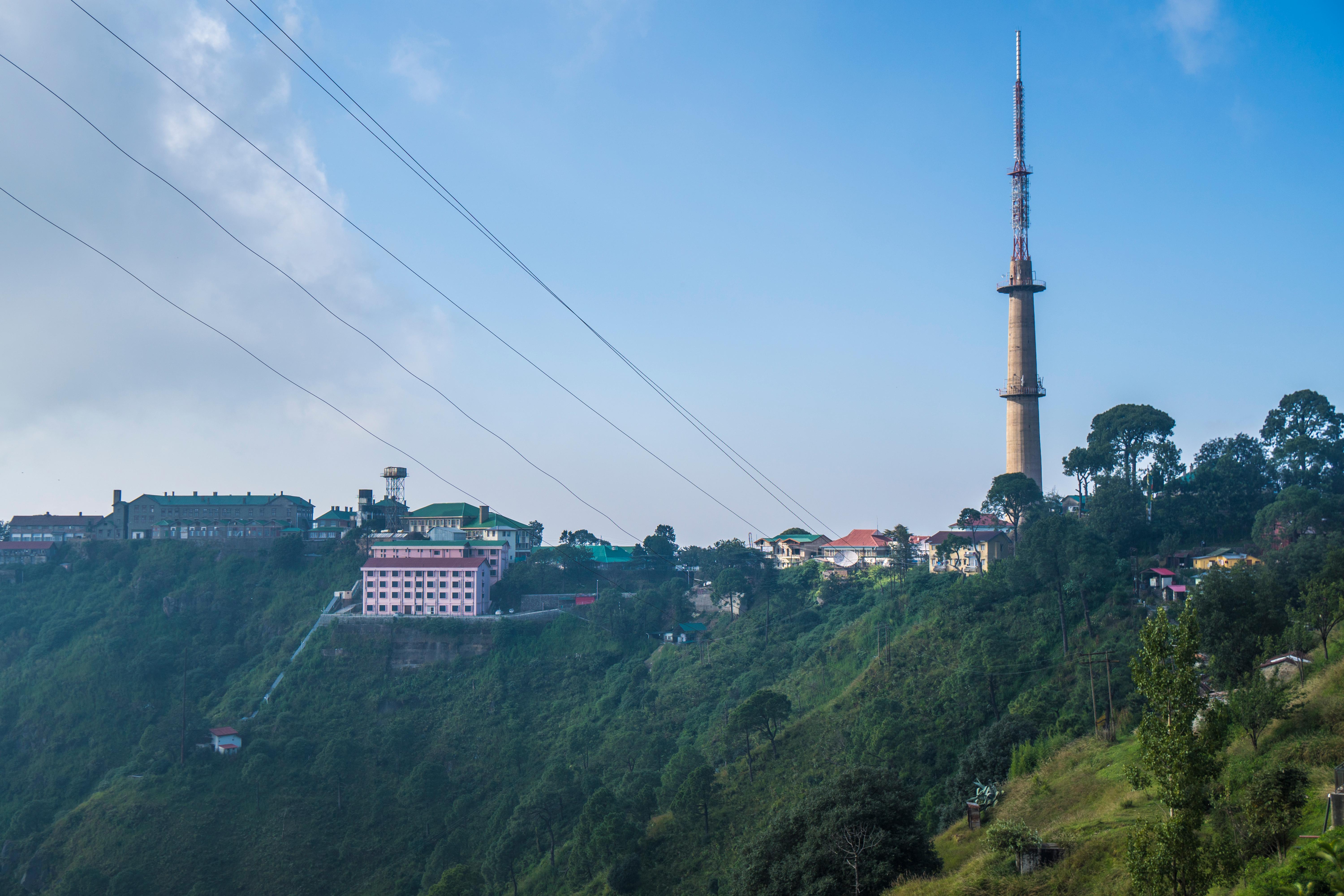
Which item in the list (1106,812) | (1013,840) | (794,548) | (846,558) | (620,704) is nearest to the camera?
(1013,840)

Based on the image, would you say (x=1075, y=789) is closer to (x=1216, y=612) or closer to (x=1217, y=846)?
(x=1216, y=612)

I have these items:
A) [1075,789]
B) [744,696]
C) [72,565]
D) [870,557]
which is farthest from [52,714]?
[1075,789]

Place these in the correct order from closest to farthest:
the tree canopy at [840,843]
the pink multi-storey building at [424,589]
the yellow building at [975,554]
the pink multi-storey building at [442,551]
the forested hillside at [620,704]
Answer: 1. the tree canopy at [840,843]
2. the forested hillside at [620,704]
3. the yellow building at [975,554]
4. the pink multi-storey building at [424,589]
5. the pink multi-storey building at [442,551]

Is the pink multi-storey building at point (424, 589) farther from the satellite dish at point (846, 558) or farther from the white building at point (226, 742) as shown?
the satellite dish at point (846, 558)

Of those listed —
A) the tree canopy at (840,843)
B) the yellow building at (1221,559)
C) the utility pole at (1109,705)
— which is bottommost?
the tree canopy at (840,843)

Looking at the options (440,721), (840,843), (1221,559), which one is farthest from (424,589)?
(1221,559)

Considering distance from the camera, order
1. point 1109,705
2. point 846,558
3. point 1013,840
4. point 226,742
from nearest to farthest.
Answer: point 1013,840 → point 1109,705 → point 226,742 → point 846,558

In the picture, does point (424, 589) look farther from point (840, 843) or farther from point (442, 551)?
point (840, 843)

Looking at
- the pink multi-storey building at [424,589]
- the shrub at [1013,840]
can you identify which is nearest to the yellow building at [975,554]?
the pink multi-storey building at [424,589]
